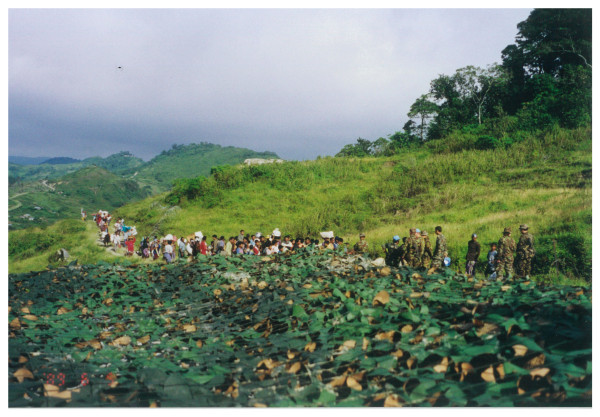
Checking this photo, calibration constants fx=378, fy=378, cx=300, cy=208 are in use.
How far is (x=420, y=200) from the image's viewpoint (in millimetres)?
18609

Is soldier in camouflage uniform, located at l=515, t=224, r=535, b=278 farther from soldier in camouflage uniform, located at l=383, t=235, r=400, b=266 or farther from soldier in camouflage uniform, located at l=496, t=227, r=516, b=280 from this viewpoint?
soldier in camouflage uniform, located at l=383, t=235, r=400, b=266

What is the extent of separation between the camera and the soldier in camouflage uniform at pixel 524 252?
7.60 meters

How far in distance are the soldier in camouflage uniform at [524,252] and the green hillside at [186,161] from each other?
80012mm

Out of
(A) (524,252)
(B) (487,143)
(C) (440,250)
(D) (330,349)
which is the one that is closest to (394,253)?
(C) (440,250)

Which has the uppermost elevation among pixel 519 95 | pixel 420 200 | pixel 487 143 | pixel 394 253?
pixel 519 95

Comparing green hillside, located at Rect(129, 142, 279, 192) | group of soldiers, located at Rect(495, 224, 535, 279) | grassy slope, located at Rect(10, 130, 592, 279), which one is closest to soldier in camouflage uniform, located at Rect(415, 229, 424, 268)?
group of soldiers, located at Rect(495, 224, 535, 279)

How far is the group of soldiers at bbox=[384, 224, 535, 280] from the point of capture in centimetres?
766

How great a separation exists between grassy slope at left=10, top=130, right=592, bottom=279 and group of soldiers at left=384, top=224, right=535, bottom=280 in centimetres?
173

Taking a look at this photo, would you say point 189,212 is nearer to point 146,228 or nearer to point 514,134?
point 146,228

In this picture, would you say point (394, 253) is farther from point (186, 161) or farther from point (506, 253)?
point (186, 161)

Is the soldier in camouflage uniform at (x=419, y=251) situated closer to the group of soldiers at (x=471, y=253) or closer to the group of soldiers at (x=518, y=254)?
the group of soldiers at (x=471, y=253)

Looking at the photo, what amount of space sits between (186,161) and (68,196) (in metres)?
51.5

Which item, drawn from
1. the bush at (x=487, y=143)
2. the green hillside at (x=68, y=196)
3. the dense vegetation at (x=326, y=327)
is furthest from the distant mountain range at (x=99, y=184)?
the bush at (x=487, y=143)
